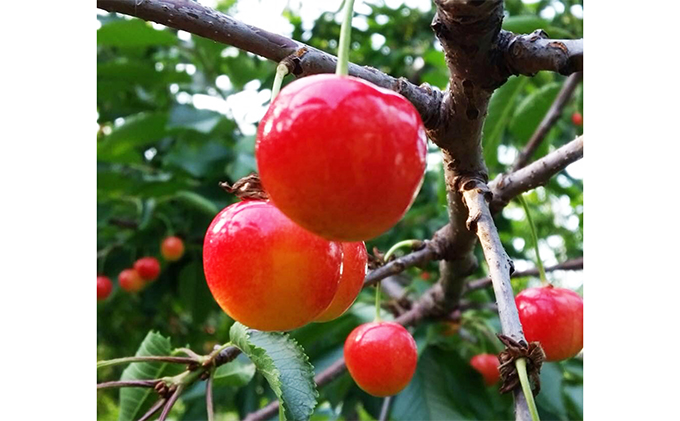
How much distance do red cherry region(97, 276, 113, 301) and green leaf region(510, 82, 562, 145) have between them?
1712mm

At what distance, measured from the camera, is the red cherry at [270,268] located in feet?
2.15

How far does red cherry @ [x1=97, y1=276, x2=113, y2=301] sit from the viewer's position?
8.79 feet

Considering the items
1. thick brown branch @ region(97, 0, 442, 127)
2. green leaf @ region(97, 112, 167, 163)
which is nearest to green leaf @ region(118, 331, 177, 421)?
thick brown branch @ region(97, 0, 442, 127)

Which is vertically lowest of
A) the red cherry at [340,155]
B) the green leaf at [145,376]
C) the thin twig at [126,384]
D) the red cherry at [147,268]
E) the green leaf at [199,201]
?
the red cherry at [147,268]

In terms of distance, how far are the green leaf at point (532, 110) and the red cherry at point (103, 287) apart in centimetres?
171

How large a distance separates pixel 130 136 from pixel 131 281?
0.62 meters

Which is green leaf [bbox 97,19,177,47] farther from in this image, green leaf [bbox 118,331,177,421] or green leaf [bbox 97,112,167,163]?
green leaf [bbox 118,331,177,421]

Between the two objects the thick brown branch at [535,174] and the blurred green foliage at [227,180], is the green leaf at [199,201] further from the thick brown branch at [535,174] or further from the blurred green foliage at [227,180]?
the thick brown branch at [535,174]

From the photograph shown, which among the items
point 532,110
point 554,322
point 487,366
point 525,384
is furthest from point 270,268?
point 532,110

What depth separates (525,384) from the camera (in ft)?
1.83

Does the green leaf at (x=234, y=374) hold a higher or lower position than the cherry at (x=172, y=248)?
higher

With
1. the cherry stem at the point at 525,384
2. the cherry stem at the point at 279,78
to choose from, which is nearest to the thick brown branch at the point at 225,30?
the cherry stem at the point at 279,78
